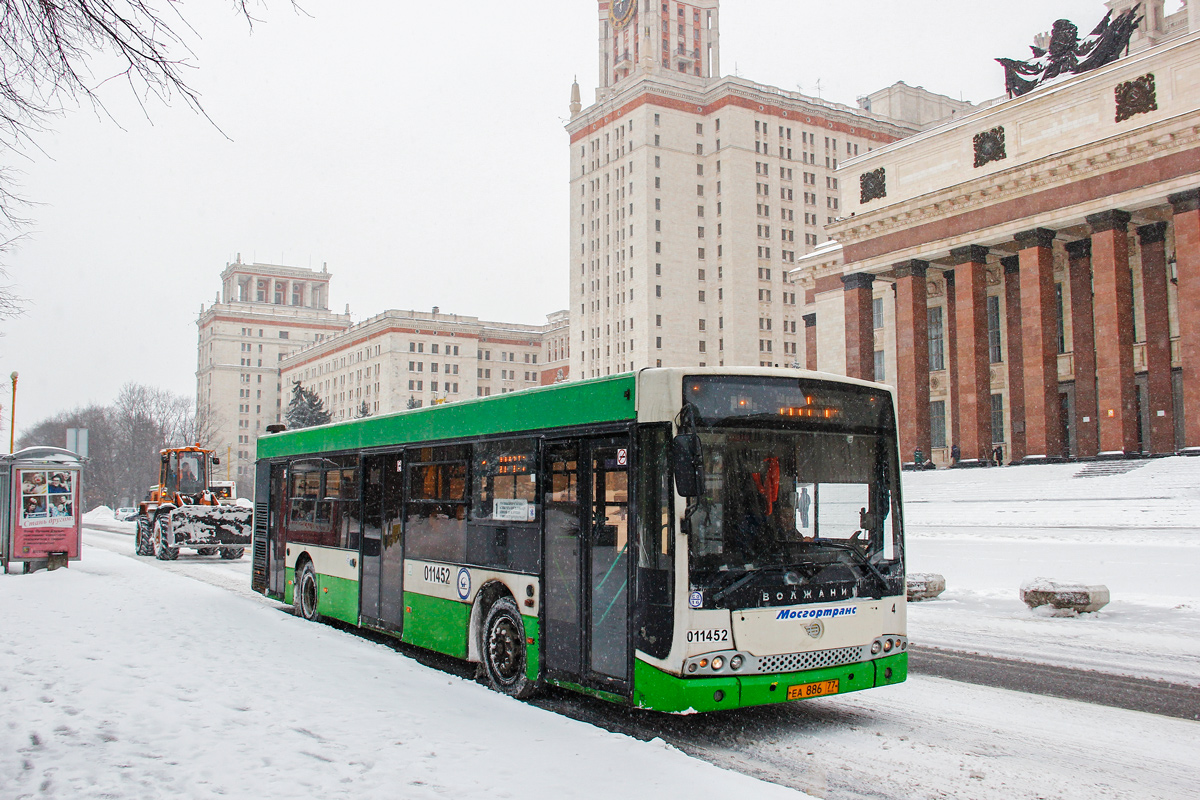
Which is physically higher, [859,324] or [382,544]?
[859,324]

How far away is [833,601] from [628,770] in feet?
7.30

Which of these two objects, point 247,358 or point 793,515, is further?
point 247,358

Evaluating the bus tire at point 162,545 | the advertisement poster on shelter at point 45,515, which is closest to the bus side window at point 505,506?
the advertisement poster on shelter at point 45,515

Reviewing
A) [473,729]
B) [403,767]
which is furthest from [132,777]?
[473,729]

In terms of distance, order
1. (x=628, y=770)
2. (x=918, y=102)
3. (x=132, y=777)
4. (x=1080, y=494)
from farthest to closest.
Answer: (x=918, y=102) → (x=1080, y=494) → (x=628, y=770) → (x=132, y=777)

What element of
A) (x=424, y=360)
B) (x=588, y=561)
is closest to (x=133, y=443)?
(x=424, y=360)

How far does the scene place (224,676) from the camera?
7.95 metres

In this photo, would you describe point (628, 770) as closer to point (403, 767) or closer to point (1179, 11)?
point (403, 767)

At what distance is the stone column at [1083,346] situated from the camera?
40.3 m

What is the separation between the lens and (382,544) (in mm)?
11023

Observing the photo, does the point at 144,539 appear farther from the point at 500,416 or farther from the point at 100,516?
the point at 100,516

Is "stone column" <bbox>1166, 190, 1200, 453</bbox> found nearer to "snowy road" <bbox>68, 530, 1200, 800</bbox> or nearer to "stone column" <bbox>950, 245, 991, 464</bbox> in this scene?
"stone column" <bbox>950, 245, 991, 464</bbox>

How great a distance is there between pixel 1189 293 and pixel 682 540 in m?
37.5

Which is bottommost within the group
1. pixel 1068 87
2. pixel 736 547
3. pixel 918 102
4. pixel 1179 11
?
pixel 736 547
